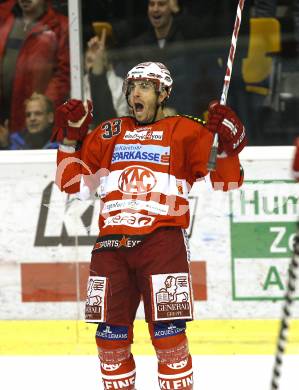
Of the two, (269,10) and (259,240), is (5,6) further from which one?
(259,240)

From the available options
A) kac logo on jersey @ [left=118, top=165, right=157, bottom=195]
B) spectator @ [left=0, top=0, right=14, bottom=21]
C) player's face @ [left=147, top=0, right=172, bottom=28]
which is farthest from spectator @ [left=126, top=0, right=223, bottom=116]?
kac logo on jersey @ [left=118, top=165, right=157, bottom=195]

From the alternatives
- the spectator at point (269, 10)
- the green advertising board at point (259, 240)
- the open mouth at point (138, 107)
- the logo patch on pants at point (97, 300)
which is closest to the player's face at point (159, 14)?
the spectator at point (269, 10)

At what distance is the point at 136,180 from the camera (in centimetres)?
411

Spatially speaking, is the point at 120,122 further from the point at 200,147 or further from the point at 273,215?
the point at 273,215

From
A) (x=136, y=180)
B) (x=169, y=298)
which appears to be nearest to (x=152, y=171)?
(x=136, y=180)

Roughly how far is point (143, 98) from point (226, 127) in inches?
13.0

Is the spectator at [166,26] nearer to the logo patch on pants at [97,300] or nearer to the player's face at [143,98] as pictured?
the player's face at [143,98]

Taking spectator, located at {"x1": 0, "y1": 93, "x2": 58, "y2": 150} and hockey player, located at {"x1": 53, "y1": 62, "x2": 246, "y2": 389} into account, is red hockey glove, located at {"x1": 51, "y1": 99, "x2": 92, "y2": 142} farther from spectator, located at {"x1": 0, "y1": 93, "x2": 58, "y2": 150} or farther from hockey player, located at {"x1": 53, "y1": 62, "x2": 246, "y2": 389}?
spectator, located at {"x1": 0, "y1": 93, "x2": 58, "y2": 150}

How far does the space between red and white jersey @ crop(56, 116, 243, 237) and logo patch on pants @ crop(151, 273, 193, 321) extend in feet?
0.59

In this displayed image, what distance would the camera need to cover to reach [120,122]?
4.26 m

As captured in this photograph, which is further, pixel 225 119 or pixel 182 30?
pixel 182 30

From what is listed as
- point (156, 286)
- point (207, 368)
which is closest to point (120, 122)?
point (156, 286)

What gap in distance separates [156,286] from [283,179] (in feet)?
5.48

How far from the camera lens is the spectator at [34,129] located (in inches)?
231
